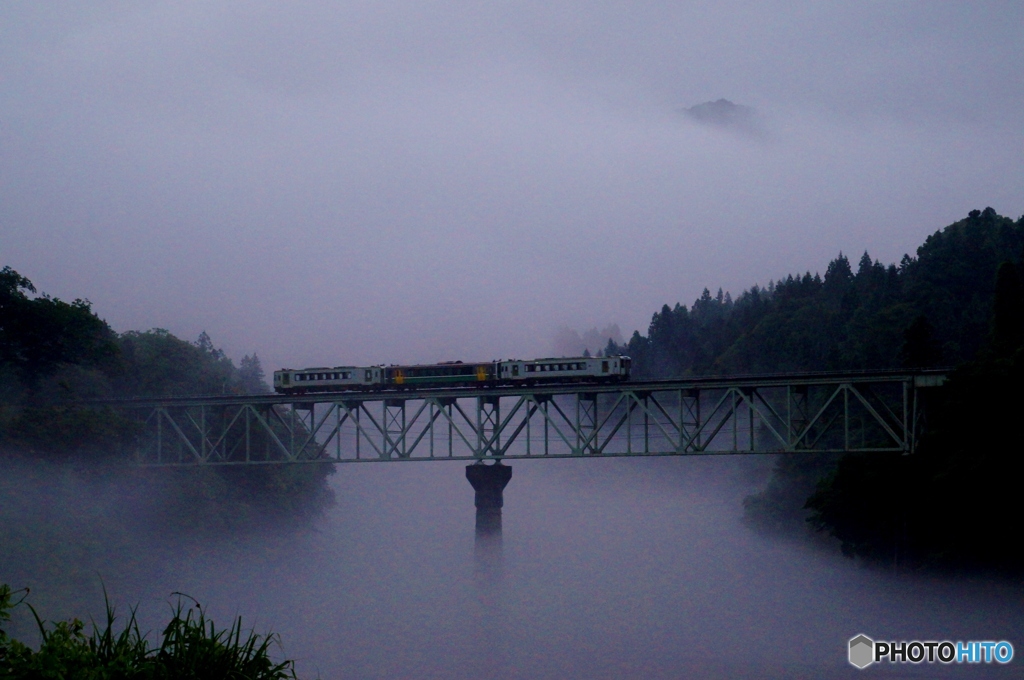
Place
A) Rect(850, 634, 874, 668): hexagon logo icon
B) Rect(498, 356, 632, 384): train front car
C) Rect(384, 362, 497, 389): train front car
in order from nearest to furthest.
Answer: Rect(850, 634, 874, 668): hexagon logo icon
Rect(498, 356, 632, 384): train front car
Rect(384, 362, 497, 389): train front car

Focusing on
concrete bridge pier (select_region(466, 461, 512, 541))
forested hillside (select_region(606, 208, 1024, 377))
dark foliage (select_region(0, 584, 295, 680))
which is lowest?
dark foliage (select_region(0, 584, 295, 680))

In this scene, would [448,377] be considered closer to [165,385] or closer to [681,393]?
[681,393]

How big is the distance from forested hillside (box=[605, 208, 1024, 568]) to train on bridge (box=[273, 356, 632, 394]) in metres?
18.0

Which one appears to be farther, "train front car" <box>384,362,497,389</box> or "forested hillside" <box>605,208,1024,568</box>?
"train front car" <box>384,362,497,389</box>

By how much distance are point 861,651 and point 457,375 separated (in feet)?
94.5

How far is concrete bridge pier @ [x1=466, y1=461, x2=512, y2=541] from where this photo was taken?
75938 millimetres

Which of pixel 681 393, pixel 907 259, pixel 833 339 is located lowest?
pixel 681 393

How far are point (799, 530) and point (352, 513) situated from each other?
164 feet

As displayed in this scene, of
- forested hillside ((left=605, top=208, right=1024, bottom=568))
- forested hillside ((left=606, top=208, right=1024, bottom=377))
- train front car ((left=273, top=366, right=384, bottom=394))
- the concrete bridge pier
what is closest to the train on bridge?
train front car ((left=273, top=366, right=384, bottom=394))

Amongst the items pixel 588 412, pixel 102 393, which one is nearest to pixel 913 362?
pixel 588 412

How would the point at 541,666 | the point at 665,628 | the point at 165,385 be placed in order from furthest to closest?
the point at 165,385 → the point at 665,628 → the point at 541,666

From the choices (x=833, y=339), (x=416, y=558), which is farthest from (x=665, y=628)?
(x=833, y=339)

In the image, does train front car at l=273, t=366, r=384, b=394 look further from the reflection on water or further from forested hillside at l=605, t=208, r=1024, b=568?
forested hillside at l=605, t=208, r=1024, b=568

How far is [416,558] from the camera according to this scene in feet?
275
